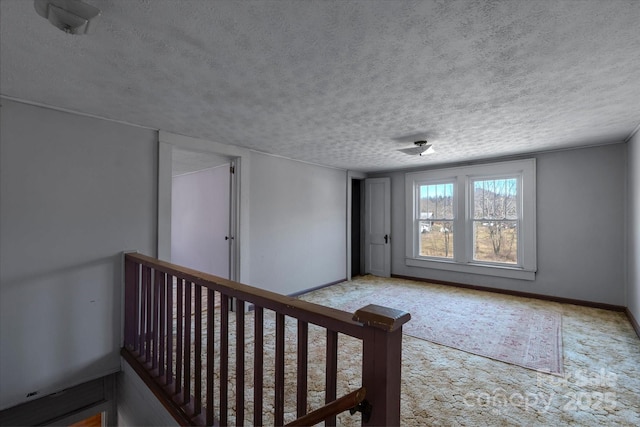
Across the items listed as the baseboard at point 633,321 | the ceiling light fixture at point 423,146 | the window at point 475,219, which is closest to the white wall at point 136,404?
the ceiling light fixture at point 423,146

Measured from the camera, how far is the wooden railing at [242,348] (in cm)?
100

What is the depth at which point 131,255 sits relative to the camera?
2.70 meters

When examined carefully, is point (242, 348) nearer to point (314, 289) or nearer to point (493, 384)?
point (493, 384)

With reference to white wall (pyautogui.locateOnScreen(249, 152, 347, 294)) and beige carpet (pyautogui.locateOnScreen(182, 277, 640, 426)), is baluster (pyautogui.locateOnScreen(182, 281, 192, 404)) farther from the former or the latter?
white wall (pyautogui.locateOnScreen(249, 152, 347, 294))

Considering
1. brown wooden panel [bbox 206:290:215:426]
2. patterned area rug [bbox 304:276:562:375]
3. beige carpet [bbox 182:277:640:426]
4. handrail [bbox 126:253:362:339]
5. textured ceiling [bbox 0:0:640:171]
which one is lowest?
beige carpet [bbox 182:277:640:426]

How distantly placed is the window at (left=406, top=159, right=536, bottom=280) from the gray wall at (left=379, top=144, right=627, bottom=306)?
172mm

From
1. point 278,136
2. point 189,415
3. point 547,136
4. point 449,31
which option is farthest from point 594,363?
point 278,136

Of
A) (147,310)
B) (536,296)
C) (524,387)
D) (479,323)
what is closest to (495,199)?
(536,296)

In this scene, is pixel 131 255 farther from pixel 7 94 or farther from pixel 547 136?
pixel 547 136

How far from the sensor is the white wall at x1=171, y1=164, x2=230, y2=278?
4602mm

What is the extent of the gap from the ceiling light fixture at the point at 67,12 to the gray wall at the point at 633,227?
189 inches

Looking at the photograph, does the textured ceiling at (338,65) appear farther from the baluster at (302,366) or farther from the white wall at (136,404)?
the white wall at (136,404)

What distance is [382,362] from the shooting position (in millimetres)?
986

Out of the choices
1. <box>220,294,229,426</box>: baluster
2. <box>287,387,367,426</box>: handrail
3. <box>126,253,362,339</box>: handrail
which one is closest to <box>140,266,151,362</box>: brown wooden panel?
<box>126,253,362,339</box>: handrail
